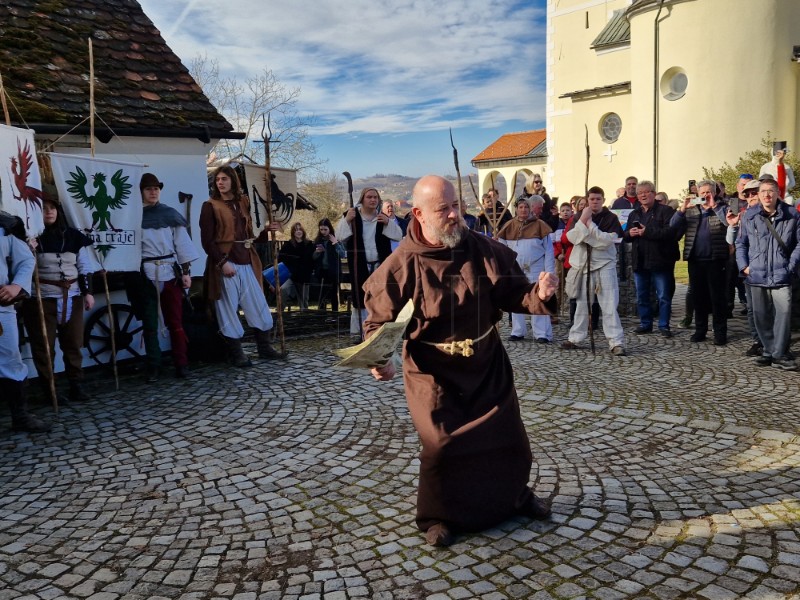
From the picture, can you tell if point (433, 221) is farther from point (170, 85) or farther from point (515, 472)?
point (170, 85)

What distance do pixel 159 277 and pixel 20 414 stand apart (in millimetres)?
2372

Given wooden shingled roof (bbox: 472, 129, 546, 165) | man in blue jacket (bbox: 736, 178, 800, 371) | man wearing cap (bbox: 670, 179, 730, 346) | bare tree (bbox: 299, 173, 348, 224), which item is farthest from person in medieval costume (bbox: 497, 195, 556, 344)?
wooden shingled roof (bbox: 472, 129, 546, 165)

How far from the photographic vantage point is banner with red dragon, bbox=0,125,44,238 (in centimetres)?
638

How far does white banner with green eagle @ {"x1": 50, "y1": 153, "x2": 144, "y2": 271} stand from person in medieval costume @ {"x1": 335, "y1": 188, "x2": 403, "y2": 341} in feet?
8.90

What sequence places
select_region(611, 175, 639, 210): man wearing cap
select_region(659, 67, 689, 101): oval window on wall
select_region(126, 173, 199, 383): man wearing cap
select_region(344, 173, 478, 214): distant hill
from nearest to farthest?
select_region(344, 173, 478, 214): distant hill
select_region(126, 173, 199, 383): man wearing cap
select_region(611, 175, 639, 210): man wearing cap
select_region(659, 67, 689, 101): oval window on wall

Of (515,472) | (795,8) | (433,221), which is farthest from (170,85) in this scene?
(795,8)

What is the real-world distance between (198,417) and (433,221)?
374cm

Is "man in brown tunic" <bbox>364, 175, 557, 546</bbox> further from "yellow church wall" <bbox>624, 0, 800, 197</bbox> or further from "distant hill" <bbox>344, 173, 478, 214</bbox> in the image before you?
"yellow church wall" <bbox>624, 0, 800, 197</bbox>

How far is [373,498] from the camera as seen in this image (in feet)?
14.9

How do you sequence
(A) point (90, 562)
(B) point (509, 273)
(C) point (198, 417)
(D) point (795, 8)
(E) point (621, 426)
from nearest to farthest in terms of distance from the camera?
(A) point (90, 562)
(B) point (509, 273)
(E) point (621, 426)
(C) point (198, 417)
(D) point (795, 8)

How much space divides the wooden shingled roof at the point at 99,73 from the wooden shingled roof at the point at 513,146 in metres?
32.2

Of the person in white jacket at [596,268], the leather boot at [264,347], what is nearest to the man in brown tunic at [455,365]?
the person in white jacket at [596,268]

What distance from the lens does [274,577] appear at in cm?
358

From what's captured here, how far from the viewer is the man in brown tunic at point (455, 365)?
154 inches
